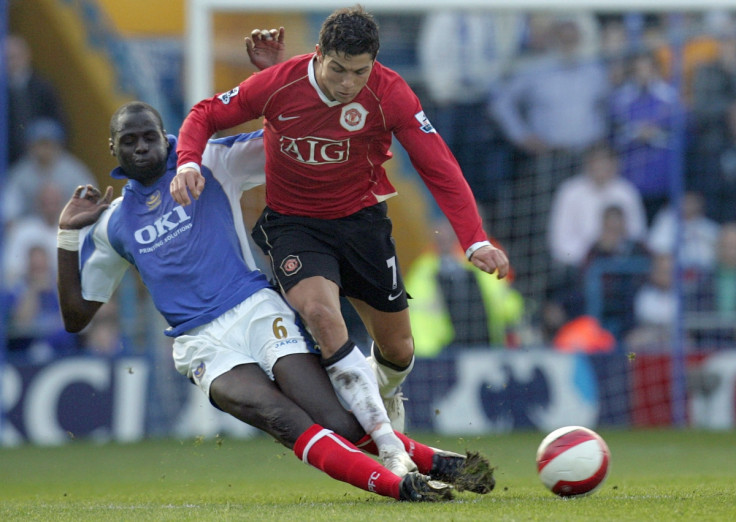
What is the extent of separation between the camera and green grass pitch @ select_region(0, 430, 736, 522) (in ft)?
16.9

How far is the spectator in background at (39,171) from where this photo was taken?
44.1 ft

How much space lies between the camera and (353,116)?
6039mm

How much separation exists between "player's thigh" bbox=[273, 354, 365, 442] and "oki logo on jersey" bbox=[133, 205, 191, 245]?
37.6 inches

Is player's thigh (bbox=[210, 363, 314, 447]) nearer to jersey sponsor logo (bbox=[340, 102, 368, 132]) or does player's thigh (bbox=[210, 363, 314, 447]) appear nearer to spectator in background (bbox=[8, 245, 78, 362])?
jersey sponsor logo (bbox=[340, 102, 368, 132])

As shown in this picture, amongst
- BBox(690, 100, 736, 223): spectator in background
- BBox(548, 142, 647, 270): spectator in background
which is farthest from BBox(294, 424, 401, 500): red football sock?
BBox(690, 100, 736, 223): spectator in background

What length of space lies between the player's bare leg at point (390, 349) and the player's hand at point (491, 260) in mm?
961

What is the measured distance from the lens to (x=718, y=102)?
13438 millimetres

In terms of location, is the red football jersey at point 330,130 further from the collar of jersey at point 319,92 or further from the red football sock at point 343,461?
the red football sock at point 343,461

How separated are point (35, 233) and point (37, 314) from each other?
3.23ft

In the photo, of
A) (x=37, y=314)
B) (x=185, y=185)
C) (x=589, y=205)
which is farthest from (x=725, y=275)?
(x=185, y=185)

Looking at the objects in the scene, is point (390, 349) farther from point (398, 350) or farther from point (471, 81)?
point (471, 81)

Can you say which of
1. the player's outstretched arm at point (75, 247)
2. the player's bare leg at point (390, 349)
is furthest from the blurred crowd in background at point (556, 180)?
the player's outstretched arm at point (75, 247)

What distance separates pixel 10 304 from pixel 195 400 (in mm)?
2458

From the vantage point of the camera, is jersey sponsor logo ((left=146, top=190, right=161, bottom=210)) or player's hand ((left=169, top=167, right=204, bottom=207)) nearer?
player's hand ((left=169, top=167, right=204, bottom=207))
